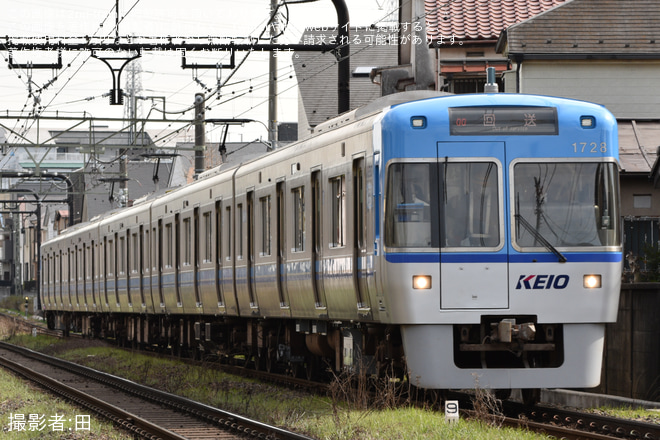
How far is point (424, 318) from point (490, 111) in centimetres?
219

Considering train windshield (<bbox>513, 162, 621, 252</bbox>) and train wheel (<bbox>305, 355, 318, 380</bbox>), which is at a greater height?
train windshield (<bbox>513, 162, 621, 252</bbox>)

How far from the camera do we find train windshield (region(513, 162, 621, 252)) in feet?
39.3

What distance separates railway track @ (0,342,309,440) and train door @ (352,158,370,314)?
179 centimetres

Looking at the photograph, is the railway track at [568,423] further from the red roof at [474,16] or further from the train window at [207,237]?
the red roof at [474,16]

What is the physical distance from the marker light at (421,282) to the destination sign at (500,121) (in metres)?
1.47

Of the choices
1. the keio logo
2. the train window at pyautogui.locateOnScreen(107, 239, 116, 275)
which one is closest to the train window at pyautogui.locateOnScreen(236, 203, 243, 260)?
the keio logo

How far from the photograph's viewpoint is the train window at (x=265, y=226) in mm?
17031

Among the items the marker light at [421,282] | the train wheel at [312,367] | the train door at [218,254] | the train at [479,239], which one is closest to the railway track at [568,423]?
the train at [479,239]

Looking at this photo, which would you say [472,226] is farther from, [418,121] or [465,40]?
[465,40]

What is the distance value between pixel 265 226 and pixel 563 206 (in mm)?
6074

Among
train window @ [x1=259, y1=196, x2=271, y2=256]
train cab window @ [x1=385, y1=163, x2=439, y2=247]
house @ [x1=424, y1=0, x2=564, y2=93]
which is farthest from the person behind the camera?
house @ [x1=424, y1=0, x2=564, y2=93]

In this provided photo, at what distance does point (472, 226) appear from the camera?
12.0 meters

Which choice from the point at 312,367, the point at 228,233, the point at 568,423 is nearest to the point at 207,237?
the point at 228,233

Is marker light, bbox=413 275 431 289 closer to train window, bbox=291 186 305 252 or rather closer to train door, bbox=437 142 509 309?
train door, bbox=437 142 509 309
